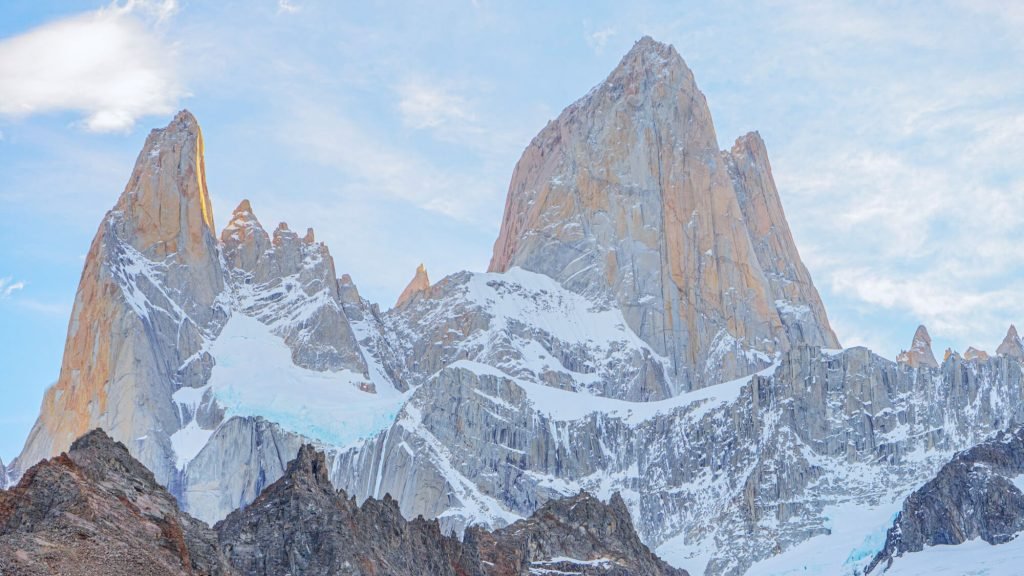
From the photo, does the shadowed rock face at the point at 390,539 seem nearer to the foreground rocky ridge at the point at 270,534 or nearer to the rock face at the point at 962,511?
the foreground rocky ridge at the point at 270,534

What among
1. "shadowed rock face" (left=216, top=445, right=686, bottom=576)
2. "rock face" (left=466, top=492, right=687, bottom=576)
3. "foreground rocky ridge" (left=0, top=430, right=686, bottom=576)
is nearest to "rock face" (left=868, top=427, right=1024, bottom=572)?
"foreground rocky ridge" (left=0, top=430, right=686, bottom=576)

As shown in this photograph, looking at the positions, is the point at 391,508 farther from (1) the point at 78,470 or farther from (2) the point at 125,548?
(2) the point at 125,548

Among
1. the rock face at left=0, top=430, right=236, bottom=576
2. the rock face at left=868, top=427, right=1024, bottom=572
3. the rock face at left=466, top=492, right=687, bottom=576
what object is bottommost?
the rock face at left=0, top=430, right=236, bottom=576

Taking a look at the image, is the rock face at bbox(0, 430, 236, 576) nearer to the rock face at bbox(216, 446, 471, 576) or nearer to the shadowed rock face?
the rock face at bbox(216, 446, 471, 576)

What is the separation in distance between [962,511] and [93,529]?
135668 mm

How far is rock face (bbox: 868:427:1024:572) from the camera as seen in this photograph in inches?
7653

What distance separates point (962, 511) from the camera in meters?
196

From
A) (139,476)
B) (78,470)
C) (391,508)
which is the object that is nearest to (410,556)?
(391,508)

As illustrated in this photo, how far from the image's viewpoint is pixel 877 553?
653 feet

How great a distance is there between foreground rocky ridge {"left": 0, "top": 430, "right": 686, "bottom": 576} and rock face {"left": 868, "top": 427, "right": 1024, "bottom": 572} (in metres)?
32.3

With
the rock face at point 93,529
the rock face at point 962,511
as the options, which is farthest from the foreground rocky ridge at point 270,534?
the rock face at point 962,511

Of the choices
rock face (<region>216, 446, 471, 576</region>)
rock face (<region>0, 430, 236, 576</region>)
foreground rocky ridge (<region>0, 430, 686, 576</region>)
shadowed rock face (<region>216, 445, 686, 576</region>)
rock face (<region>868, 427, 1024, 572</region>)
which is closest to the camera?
rock face (<region>0, 430, 236, 576</region>)

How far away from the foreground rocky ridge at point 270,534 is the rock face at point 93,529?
69mm

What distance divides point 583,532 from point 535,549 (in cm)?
793
